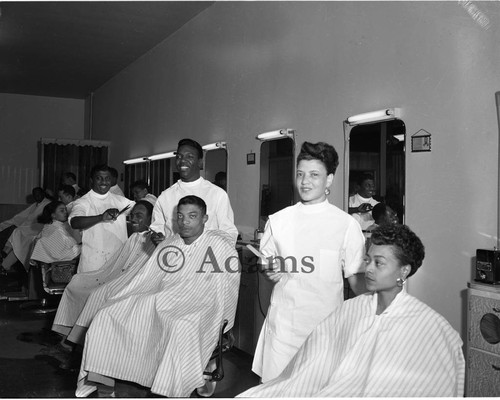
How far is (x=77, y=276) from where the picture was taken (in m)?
3.93

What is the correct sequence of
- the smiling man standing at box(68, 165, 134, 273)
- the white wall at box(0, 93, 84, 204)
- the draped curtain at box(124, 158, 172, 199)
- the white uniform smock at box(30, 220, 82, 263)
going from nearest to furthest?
the smiling man standing at box(68, 165, 134, 273)
the white uniform smock at box(30, 220, 82, 263)
the draped curtain at box(124, 158, 172, 199)
the white wall at box(0, 93, 84, 204)

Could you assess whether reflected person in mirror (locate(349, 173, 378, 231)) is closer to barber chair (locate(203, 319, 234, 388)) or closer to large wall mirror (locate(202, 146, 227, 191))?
barber chair (locate(203, 319, 234, 388))

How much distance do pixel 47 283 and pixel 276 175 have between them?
2028 mm

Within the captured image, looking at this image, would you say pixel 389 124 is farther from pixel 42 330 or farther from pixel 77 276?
pixel 42 330

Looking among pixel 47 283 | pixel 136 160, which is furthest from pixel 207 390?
pixel 136 160

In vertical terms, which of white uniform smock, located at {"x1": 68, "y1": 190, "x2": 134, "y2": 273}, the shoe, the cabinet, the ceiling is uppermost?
the ceiling

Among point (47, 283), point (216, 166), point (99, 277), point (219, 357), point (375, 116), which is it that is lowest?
point (219, 357)

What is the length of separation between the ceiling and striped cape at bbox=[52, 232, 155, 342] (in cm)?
242

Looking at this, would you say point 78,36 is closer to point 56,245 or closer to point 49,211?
point 49,211

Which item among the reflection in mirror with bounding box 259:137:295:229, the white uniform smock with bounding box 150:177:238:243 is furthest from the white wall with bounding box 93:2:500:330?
the white uniform smock with bounding box 150:177:238:243

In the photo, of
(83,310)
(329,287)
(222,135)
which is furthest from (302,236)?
(222,135)

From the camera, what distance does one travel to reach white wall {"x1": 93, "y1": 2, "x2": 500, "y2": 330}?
2568 mm

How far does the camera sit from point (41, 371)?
3.51m

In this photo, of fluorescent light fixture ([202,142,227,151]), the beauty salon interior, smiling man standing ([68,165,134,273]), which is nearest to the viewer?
the beauty salon interior
